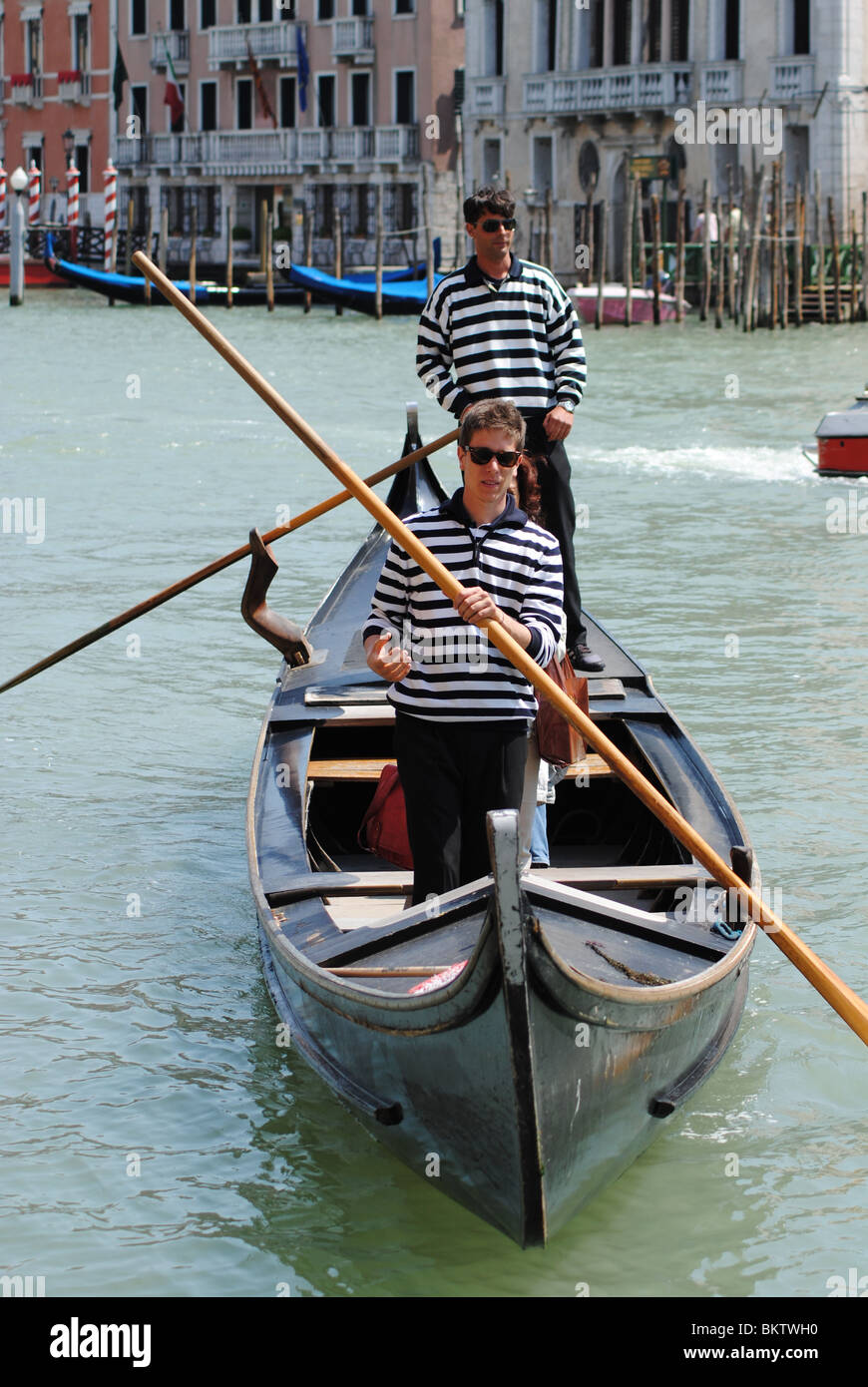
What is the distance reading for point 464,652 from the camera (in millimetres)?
2311

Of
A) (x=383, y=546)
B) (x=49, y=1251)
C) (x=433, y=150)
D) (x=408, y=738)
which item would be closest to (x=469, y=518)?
(x=408, y=738)

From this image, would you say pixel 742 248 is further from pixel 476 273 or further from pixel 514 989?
pixel 514 989

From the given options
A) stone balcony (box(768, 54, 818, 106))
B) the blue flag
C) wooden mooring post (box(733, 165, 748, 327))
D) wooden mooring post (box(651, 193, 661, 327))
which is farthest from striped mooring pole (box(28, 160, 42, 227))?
wooden mooring post (box(733, 165, 748, 327))

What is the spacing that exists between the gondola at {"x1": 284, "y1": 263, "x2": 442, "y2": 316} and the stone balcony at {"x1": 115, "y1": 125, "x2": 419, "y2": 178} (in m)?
4.22

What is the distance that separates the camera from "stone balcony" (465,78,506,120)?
73.6 feet

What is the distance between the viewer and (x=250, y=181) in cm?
2589

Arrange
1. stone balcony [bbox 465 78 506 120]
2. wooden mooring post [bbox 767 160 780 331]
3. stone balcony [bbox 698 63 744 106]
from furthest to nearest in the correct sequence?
stone balcony [bbox 465 78 506 120] < stone balcony [bbox 698 63 744 106] < wooden mooring post [bbox 767 160 780 331]

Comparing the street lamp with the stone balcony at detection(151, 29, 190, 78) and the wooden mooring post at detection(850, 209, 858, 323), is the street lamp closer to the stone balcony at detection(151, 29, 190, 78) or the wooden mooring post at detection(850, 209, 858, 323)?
the stone balcony at detection(151, 29, 190, 78)

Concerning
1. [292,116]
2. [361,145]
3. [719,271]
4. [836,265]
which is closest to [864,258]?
[836,265]

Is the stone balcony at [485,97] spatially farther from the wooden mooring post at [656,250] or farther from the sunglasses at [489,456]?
the sunglasses at [489,456]

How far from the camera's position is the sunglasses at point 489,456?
87.4 inches

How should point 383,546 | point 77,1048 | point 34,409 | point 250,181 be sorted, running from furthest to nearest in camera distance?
point 250,181
point 34,409
point 383,546
point 77,1048
